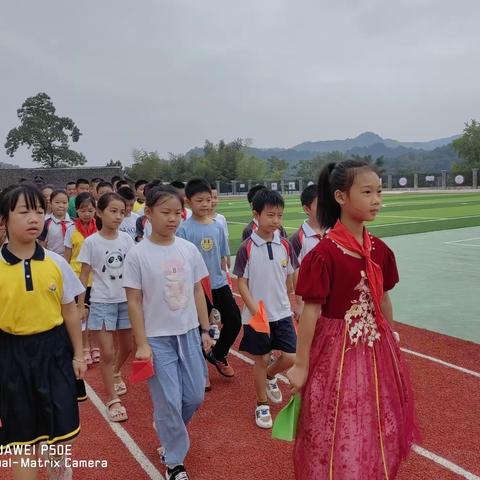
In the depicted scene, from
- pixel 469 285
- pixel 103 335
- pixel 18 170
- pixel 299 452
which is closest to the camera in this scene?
pixel 299 452

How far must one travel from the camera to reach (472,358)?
4.93 m

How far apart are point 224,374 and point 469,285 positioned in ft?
16.6

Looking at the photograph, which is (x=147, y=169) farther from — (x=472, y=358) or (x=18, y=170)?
(x=472, y=358)

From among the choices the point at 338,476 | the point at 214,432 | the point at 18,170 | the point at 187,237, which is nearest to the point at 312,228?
the point at 187,237

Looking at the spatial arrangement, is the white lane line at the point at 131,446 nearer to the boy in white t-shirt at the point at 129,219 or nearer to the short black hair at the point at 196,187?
the short black hair at the point at 196,187

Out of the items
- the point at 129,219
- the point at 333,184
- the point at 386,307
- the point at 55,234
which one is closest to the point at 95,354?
the point at 55,234

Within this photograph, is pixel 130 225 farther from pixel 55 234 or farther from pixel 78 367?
pixel 78 367

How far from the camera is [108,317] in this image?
4211 millimetres

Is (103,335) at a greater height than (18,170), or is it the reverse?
(18,170)

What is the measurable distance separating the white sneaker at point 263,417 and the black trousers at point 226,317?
1.04 metres

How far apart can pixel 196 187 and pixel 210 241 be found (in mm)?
515

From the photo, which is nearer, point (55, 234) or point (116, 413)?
point (116, 413)

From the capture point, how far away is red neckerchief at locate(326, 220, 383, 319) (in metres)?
2.33

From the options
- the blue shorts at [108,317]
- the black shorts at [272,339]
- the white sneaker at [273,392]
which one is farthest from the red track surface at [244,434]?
the blue shorts at [108,317]
